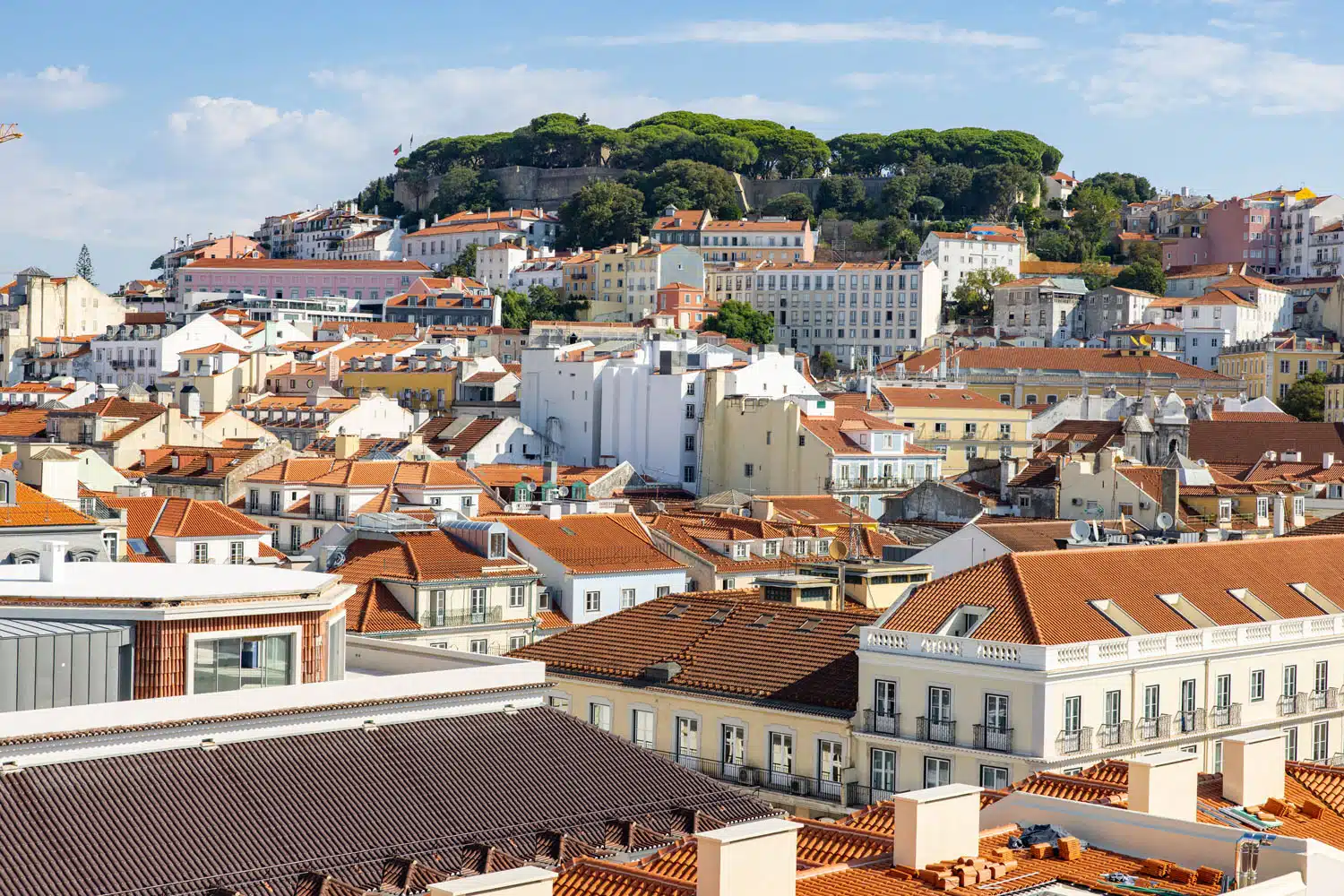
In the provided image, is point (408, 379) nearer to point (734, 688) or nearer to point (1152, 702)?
point (734, 688)

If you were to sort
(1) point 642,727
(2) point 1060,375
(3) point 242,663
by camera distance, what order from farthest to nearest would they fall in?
(2) point 1060,375, (1) point 642,727, (3) point 242,663

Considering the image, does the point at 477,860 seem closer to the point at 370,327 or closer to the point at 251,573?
the point at 251,573

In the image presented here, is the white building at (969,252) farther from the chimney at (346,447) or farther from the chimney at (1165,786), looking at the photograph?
the chimney at (1165,786)

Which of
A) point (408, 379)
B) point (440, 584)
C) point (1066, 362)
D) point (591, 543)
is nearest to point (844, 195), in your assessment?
point (1066, 362)

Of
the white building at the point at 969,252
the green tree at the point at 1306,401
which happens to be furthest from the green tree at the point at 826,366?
the green tree at the point at 1306,401

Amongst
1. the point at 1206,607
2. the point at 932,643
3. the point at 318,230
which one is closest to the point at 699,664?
the point at 932,643

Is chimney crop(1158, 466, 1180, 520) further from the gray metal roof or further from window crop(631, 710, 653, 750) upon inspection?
the gray metal roof
